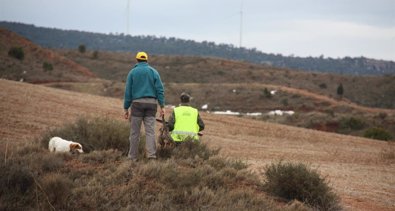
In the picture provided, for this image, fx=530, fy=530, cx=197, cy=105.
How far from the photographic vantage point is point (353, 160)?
19.9 metres

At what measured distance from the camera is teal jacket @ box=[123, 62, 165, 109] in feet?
35.4

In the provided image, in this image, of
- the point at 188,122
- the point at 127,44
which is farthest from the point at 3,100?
the point at 127,44

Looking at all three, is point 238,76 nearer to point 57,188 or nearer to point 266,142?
point 266,142

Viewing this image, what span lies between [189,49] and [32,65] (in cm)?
11643

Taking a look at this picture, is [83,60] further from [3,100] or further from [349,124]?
[3,100]

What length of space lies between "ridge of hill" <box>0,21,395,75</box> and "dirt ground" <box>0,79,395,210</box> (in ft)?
458


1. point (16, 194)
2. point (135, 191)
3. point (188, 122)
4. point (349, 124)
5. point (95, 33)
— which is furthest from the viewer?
point (95, 33)

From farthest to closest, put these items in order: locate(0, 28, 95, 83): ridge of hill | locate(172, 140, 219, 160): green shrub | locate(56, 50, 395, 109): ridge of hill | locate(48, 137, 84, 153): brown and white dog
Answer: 1. locate(56, 50, 395, 109): ridge of hill
2. locate(0, 28, 95, 83): ridge of hill
3. locate(172, 140, 219, 160): green shrub
4. locate(48, 137, 84, 153): brown and white dog

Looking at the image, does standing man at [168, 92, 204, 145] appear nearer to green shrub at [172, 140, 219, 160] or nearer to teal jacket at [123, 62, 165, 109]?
green shrub at [172, 140, 219, 160]

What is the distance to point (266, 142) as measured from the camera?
22.8 m

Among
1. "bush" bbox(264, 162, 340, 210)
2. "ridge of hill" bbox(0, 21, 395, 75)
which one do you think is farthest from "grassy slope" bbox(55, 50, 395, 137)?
"ridge of hill" bbox(0, 21, 395, 75)

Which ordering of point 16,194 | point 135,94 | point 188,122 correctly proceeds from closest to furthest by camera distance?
point 16,194 → point 135,94 → point 188,122

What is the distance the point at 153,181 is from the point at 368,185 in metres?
7.59

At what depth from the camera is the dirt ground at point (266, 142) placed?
13.8 m
